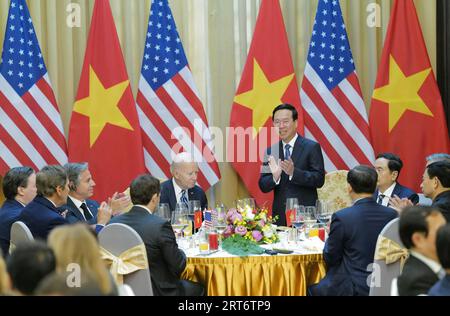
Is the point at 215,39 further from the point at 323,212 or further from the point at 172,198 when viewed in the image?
the point at 323,212

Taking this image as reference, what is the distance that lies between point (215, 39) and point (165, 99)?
872 mm

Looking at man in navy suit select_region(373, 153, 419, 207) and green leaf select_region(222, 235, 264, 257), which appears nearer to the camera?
green leaf select_region(222, 235, 264, 257)

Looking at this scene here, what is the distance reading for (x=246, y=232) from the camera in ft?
15.1

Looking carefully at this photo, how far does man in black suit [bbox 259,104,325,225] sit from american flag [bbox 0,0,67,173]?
2213mm

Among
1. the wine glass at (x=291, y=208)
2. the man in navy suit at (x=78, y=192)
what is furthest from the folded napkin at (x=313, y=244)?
the man in navy suit at (x=78, y=192)

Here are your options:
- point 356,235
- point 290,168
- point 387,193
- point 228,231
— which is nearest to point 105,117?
point 290,168

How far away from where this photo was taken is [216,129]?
23.6 ft

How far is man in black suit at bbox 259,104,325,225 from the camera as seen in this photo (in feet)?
A: 18.7

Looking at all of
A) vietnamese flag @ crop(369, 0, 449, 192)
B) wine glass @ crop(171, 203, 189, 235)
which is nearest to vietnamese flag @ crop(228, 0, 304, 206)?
vietnamese flag @ crop(369, 0, 449, 192)

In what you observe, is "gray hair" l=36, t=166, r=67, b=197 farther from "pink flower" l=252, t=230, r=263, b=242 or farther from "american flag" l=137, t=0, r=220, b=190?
"american flag" l=137, t=0, r=220, b=190

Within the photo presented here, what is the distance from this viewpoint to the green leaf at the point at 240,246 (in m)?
4.46

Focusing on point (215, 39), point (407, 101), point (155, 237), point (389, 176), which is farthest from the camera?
point (215, 39)

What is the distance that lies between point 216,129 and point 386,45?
2.02 m
